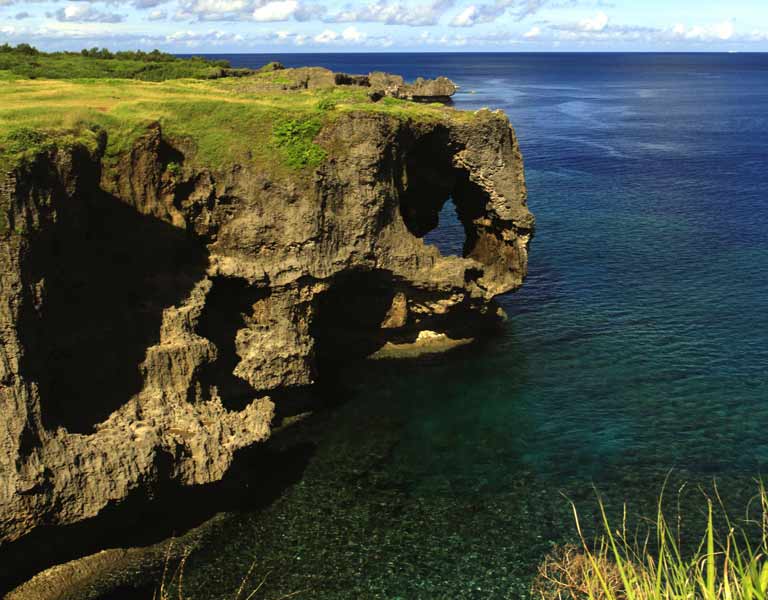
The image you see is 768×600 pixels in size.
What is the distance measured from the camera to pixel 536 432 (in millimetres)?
34562

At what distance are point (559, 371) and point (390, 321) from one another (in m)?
9.71

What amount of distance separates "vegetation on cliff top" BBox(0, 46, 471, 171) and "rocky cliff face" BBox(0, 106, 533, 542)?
1.93 feet

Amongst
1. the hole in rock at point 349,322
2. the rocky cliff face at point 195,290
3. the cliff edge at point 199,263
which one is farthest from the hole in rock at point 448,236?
the hole in rock at point 349,322

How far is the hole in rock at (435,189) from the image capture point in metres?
41.0

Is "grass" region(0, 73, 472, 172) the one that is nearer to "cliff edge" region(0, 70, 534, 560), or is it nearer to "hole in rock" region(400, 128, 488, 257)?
"cliff edge" region(0, 70, 534, 560)

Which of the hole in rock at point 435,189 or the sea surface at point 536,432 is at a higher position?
the hole in rock at point 435,189

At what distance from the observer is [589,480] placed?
30.9 meters

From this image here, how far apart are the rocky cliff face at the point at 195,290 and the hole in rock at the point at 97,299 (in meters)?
0.07

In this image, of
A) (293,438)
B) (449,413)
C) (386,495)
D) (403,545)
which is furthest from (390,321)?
(403,545)

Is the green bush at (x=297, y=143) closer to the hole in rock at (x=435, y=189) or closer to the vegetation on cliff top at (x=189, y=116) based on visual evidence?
the vegetation on cliff top at (x=189, y=116)

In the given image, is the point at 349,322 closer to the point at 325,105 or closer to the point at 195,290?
the point at 195,290

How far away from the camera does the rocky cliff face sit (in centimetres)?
2448

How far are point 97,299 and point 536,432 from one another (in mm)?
20325

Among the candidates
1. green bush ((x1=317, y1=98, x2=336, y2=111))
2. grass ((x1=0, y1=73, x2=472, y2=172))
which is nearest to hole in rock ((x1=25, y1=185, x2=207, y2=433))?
grass ((x1=0, y1=73, x2=472, y2=172))
